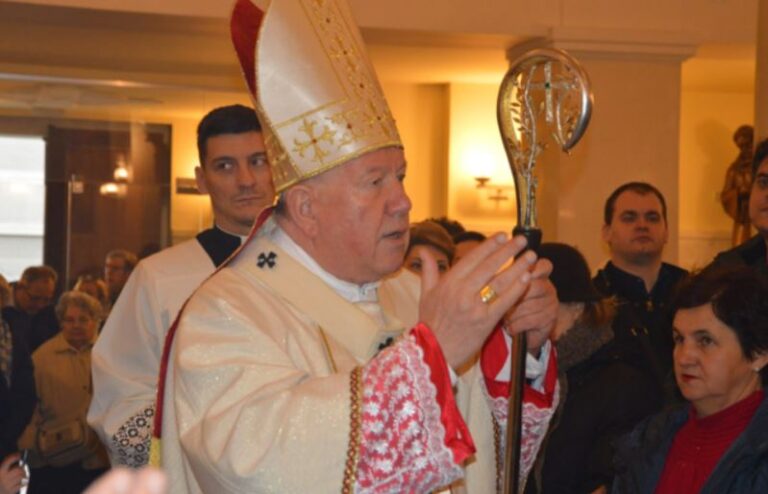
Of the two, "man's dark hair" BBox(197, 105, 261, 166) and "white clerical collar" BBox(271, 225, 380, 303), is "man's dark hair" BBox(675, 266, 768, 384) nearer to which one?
"white clerical collar" BBox(271, 225, 380, 303)

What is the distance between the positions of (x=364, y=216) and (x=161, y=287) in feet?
4.32

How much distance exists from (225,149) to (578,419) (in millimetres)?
1297

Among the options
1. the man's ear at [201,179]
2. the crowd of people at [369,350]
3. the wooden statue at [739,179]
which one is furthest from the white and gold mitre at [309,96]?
the wooden statue at [739,179]

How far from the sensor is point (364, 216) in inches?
104

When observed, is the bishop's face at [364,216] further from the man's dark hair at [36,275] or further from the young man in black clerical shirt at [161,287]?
the man's dark hair at [36,275]

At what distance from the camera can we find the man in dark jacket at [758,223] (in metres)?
4.11

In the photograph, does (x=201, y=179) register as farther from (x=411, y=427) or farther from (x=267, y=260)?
(x=411, y=427)

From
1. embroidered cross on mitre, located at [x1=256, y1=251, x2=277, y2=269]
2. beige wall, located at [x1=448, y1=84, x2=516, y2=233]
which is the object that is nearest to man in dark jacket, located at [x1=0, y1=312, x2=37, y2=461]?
embroidered cross on mitre, located at [x1=256, y1=251, x2=277, y2=269]

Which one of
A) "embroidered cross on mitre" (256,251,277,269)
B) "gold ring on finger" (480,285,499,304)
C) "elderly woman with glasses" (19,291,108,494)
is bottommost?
"elderly woman with glasses" (19,291,108,494)

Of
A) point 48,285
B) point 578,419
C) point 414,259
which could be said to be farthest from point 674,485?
point 48,285

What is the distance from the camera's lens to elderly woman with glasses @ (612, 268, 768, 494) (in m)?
3.38

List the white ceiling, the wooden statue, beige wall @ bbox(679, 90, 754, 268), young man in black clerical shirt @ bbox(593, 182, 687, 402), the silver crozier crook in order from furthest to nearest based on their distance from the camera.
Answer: beige wall @ bbox(679, 90, 754, 268)
the wooden statue
the white ceiling
young man in black clerical shirt @ bbox(593, 182, 687, 402)
the silver crozier crook

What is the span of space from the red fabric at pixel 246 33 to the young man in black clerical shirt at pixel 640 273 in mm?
1934

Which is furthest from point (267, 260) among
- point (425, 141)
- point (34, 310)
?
point (425, 141)
